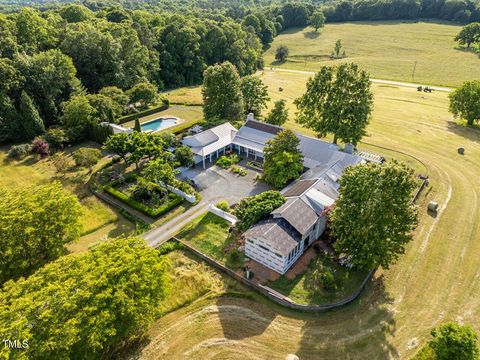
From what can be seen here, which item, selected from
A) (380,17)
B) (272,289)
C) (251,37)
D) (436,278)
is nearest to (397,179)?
(436,278)

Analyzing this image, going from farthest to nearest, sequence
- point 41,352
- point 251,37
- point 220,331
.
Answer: point 251,37 → point 220,331 → point 41,352

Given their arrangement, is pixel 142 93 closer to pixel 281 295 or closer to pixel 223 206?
pixel 223 206

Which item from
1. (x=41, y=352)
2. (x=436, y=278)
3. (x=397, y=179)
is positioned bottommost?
(x=436, y=278)

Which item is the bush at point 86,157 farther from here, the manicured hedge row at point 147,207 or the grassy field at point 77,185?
the manicured hedge row at point 147,207

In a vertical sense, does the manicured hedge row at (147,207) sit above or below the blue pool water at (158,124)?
above

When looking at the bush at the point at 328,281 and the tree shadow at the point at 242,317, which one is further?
the bush at the point at 328,281

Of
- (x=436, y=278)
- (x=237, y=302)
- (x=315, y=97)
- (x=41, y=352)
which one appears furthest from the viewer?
(x=315, y=97)

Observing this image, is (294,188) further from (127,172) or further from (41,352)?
(41,352)

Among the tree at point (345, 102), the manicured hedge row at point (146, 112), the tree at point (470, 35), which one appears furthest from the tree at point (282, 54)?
the tree at point (345, 102)
